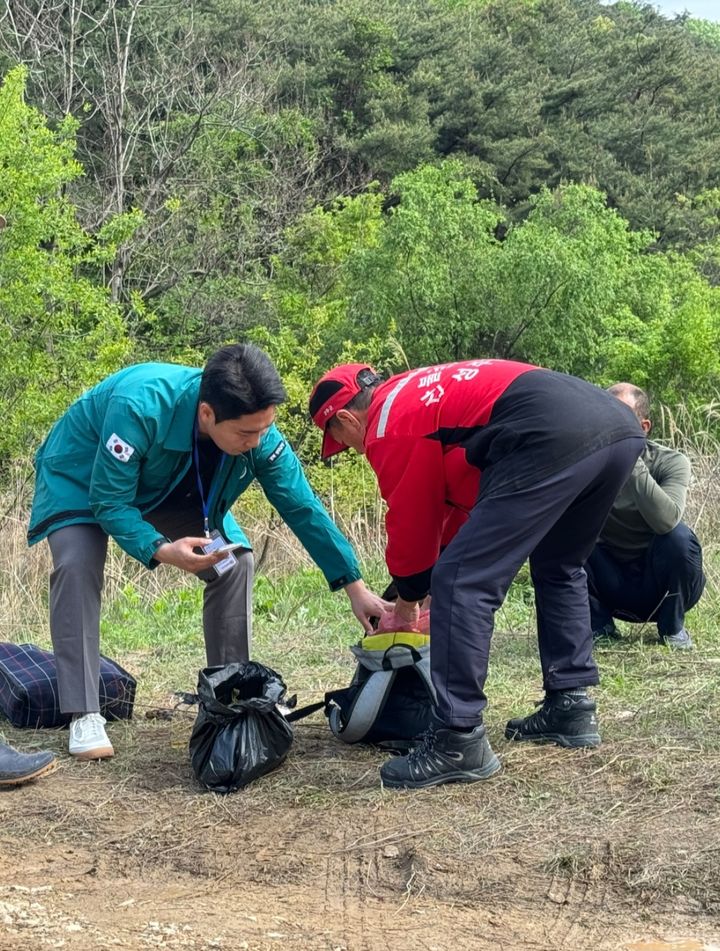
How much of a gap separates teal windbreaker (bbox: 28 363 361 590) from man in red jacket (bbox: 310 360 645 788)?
576mm

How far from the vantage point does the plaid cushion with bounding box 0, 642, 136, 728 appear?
197 inches

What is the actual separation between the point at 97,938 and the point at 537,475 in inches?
76.4

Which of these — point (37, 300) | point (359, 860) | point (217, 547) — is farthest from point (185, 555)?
point (37, 300)

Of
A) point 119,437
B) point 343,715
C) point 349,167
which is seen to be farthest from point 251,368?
point 349,167

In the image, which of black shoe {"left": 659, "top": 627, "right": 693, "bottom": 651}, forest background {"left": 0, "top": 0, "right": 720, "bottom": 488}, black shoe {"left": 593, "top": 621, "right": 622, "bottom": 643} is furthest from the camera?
forest background {"left": 0, "top": 0, "right": 720, "bottom": 488}

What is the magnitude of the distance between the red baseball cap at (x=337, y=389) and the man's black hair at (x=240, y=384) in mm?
147

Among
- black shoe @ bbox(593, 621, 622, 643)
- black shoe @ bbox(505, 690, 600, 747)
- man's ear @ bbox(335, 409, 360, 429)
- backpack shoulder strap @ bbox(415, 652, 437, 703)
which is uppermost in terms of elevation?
man's ear @ bbox(335, 409, 360, 429)

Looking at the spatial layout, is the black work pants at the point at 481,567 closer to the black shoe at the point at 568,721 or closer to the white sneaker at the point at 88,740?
the black shoe at the point at 568,721

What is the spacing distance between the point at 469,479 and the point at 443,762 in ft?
3.21

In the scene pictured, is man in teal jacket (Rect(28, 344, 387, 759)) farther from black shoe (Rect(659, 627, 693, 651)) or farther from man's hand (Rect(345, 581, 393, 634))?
black shoe (Rect(659, 627, 693, 651))

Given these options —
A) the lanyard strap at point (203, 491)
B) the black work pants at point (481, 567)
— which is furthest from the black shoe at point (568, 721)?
the lanyard strap at point (203, 491)

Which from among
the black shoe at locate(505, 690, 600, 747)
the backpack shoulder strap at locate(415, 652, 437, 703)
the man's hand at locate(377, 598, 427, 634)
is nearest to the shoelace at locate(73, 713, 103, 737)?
the man's hand at locate(377, 598, 427, 634)

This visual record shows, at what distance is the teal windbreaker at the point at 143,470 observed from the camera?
4.39 m

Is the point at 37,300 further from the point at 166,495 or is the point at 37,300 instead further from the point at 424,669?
the point at 424,669
